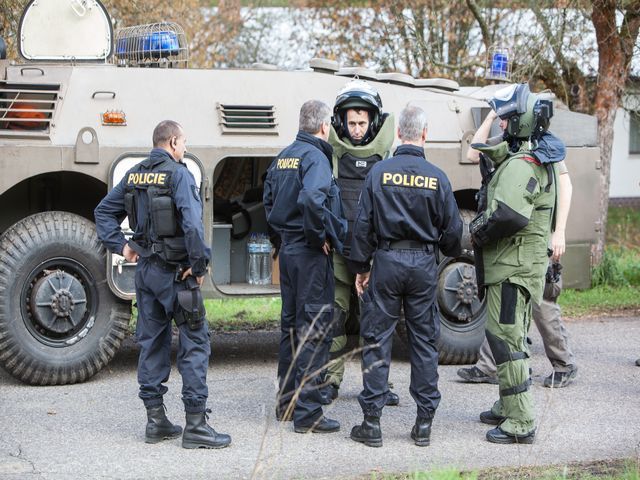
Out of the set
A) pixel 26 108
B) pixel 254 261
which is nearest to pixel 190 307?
pixel 254 261

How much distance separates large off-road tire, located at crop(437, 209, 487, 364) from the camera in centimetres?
850

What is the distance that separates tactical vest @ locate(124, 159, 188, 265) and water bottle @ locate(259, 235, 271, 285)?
227 centimetres

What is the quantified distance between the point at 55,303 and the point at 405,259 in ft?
8.74

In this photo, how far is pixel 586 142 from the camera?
29.7 feet

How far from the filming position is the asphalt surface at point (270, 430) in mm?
5902

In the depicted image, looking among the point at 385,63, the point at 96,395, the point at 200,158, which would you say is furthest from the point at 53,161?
the point at 385,63

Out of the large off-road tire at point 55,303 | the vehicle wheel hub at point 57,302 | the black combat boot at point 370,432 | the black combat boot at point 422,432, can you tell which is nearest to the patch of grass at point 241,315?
the large off-road tire at point 55,303

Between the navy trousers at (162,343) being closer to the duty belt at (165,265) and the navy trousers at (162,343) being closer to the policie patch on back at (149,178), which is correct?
the duty belt at (165,265)

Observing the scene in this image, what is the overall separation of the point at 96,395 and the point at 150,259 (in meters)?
1.63

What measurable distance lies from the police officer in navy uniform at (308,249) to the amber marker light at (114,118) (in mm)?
1701

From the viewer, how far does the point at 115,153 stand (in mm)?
7824

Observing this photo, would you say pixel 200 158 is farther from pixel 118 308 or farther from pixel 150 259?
pixel 150 259

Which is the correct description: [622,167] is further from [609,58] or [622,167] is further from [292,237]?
[292,237]

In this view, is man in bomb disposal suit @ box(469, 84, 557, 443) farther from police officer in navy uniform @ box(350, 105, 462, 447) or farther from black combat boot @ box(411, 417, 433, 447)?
black combat boot @ box(411, 417, 433, 447)
